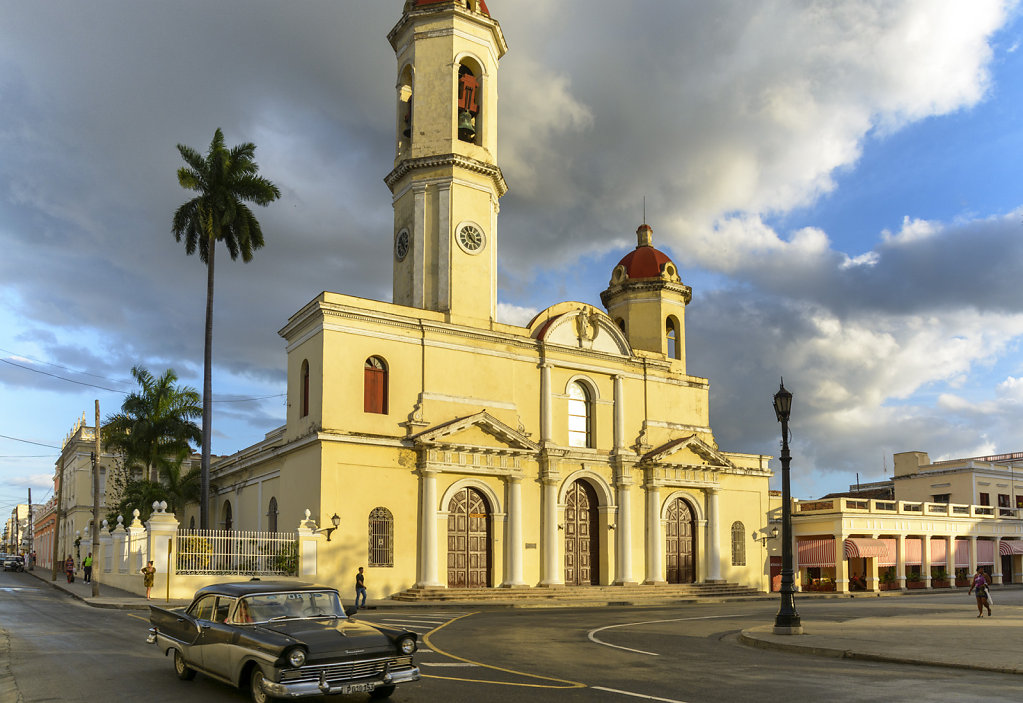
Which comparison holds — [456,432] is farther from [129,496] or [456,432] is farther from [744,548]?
[129,496]

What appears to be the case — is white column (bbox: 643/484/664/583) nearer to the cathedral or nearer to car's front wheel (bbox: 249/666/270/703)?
the cathedral

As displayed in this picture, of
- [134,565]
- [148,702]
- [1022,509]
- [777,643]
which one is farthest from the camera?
[1022,509]

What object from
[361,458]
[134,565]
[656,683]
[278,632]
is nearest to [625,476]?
[361,458]

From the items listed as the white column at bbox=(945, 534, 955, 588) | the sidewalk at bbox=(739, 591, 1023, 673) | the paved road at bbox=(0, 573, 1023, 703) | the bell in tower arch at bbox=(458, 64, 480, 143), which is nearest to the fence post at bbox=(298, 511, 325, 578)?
the paved road at bbox=(0, 573, 1023, 703)

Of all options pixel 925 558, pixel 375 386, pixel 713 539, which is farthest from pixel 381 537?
pixel 925 558

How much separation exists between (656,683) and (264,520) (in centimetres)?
2605

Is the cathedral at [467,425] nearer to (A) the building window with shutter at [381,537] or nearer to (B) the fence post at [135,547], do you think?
(A) the building window with shutter at [381,537]

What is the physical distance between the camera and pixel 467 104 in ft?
121

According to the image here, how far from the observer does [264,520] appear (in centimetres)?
3519

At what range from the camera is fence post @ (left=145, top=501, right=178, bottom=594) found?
2694 cm

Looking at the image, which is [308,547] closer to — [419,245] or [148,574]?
[148,574]

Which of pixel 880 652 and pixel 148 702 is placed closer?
pixel 148 702

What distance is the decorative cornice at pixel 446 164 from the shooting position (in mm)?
35344

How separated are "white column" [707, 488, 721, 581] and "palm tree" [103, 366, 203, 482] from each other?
25.6 m
